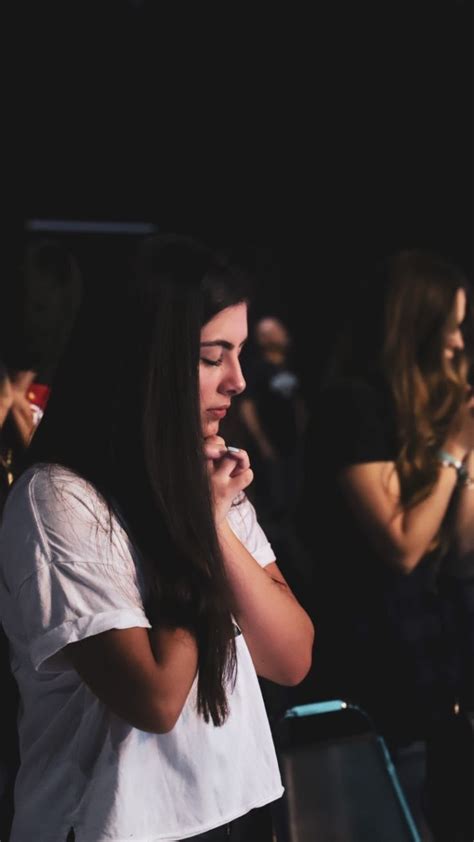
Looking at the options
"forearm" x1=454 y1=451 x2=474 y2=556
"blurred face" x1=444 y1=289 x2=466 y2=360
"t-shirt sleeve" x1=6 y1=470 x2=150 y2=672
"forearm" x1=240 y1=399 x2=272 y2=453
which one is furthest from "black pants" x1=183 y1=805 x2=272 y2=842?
"forearm" x1=240 y1=399 x2=272 y2=453

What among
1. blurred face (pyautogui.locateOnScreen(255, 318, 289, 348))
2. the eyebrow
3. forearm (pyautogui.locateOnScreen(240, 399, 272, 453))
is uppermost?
the eyebrow

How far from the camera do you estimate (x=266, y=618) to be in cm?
129

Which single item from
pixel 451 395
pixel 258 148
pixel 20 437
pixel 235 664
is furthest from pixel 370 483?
pixel 258 148

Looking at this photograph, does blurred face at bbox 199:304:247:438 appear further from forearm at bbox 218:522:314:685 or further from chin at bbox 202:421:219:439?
forearm at bbox 218:522:314:685

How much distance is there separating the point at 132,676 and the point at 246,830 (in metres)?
0.33

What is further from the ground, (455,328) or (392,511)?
(455,328)

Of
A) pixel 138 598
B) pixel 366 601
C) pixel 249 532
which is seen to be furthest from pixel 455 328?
pixel 138 598

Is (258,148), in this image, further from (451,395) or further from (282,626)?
(282,626)

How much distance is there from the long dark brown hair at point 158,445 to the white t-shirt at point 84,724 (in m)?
0.03

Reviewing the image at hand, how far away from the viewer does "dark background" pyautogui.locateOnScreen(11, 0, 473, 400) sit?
6465 mm

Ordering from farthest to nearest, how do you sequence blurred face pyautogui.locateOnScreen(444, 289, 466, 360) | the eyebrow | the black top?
blurred face pyautogui.locateOnScreen(444, 289, 466, 360), the black top, the eyebrow

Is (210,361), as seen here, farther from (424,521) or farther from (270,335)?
(270,335)

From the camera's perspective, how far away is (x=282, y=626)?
1.32 m

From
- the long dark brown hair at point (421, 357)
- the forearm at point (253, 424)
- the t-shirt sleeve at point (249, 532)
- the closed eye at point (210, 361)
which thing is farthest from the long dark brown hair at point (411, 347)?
the forearm at point (253, 424)
